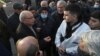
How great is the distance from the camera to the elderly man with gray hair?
2119 mm

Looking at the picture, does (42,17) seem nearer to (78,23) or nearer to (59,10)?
(59,10)

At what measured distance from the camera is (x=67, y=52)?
473 cm

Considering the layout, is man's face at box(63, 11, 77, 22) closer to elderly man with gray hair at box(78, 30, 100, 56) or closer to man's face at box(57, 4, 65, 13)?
man's face at box(57, 4, 65, 13)

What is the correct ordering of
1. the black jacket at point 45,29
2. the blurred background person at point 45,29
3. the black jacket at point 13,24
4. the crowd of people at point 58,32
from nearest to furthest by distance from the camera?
1. the crowd of people at point 58,32
2. the blurred background person at point 45,29
3. the black jacket at point 45,29
4. the black jacket at point 13,24

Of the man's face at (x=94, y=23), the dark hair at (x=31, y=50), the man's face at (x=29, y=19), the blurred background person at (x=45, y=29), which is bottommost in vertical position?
the blurred background person at (x=45, y=29)

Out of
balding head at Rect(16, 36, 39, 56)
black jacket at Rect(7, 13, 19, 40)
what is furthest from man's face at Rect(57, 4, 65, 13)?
balding head at Rect(16, 36, 39, 56)

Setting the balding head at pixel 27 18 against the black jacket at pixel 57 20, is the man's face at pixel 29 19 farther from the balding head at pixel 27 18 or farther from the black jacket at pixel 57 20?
the black jacket at pixel 57 20

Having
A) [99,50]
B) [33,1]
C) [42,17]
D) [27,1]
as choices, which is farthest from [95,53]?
[33,1]

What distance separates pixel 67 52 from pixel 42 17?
3131mm

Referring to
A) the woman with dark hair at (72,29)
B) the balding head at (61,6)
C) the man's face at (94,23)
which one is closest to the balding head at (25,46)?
the woman with dark hair at (72,29)

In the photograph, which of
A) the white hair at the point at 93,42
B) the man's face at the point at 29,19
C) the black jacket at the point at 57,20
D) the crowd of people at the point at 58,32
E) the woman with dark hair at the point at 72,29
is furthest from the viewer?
the black jacket at the point at 57,20

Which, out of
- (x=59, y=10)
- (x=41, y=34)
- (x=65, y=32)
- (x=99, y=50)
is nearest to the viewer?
(x=99, y=50)

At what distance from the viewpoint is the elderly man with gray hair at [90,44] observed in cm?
212

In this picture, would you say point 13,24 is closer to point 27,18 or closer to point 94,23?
point 27,18
